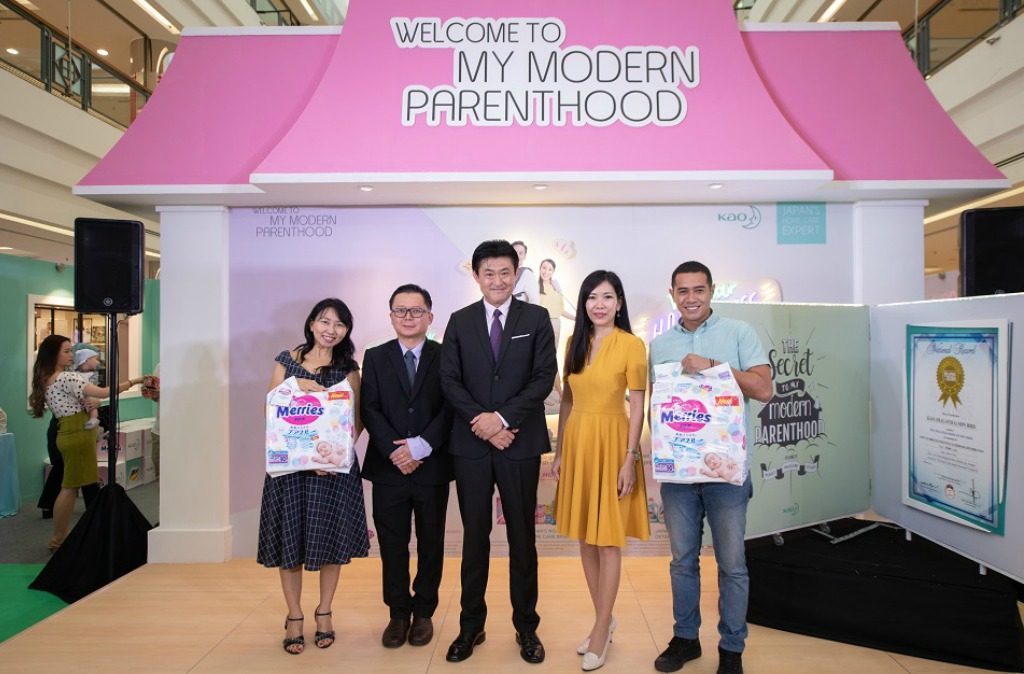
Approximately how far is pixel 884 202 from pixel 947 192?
349mm

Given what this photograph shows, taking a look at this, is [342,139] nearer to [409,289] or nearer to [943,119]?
[409,289]

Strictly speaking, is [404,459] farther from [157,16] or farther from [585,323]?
[157,16]

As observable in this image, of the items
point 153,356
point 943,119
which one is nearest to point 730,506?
point 943,119

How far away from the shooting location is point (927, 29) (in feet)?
22.3

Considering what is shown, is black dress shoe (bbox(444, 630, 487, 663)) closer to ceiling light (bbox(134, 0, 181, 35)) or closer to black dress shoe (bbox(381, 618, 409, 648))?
black dress shoe (bbox(381, 618, 409, 648))

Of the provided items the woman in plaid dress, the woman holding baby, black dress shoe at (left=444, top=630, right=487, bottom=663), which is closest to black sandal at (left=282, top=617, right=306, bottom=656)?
the woman in plaid dress

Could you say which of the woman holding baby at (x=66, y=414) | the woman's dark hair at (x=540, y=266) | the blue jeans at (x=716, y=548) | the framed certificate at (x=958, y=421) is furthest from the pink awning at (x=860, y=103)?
the woman holding baby at (x=66, y=414)

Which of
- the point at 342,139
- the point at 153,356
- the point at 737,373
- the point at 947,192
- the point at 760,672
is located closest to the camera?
the point at 737,373

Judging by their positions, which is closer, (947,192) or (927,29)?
(947,192)

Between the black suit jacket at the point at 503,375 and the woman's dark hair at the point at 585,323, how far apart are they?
129mm

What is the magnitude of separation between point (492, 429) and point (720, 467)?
926 mm

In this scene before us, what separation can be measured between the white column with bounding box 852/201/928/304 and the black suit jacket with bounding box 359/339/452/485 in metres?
3.11

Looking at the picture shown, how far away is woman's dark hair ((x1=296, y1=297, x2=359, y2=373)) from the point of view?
283cm

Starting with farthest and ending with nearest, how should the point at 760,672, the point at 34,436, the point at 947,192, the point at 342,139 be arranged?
1. the point at 34,436
2. the point at 947,192
3. the point at 342,139
4. the point at 760,672
